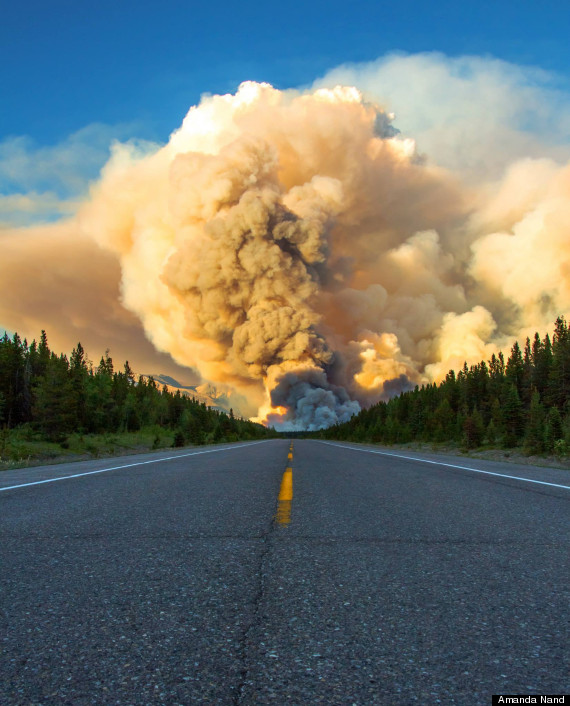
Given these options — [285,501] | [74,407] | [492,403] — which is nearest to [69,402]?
[74,407]

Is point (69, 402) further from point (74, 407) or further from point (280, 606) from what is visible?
point (280, 606)

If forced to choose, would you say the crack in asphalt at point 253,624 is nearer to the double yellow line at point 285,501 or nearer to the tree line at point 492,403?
the double yellow line at point 285,501

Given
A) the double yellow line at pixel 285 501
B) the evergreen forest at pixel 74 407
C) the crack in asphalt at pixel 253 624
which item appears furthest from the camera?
the evergreen forest at pixel 74 407

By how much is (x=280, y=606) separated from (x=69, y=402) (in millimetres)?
48253

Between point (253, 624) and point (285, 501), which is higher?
point (253, 624)

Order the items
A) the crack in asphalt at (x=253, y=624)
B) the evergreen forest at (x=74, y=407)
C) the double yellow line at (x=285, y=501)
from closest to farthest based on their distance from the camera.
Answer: the crack in asphalt at (x=253, y=624) < the double yellow line at (x=285, y=501) < the evergreen forest at (x=74, y=407)

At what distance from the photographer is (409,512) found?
4926mm

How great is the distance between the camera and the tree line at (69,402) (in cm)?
4050

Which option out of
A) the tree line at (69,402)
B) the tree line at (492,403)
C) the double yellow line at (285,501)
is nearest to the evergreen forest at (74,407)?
the tree line at (69,402)

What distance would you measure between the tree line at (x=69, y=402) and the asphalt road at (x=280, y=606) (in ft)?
104

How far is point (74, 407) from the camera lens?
53.3m

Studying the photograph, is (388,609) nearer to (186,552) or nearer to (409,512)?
(186,552)

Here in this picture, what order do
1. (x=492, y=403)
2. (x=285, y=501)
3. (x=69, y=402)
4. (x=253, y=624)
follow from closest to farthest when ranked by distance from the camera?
(x=253, y=624) < (x=285, y=501) < (x=69, y=402) < (x=492, y=403)

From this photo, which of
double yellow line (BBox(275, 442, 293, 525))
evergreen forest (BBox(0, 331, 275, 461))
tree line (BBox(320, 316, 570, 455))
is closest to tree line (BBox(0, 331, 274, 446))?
evergreen forest (BBox(0, 331, 275, 461))
